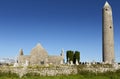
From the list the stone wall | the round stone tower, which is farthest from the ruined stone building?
the stone wall

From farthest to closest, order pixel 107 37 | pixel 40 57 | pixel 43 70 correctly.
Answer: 1. pixel 40 57
2. pixel 107 37
3. pixel 43 70

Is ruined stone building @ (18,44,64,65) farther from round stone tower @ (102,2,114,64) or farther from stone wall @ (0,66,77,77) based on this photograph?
stone wall @ (0,66,77,77)

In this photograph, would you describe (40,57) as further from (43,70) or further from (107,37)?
(43,70)

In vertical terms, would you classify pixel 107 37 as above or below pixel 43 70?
above

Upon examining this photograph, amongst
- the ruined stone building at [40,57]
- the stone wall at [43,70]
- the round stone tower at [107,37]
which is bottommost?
the stone wall at [43,70]

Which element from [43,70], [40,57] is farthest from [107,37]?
[43,70]

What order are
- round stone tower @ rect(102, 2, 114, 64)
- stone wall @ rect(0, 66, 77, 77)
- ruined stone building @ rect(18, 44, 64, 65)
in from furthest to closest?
ruined stone building @ rect(18, 44, 64, 65)
round stone tower @ rect(102, 2, 114, 64)
stone wall @ rect(0, 66, 77, 77)

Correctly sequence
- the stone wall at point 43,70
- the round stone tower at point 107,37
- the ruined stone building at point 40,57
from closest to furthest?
the stone wall at point 43,70, the round stone tower at point 107,37, the ruined stone building at point 40,57

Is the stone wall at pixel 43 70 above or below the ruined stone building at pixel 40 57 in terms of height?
below

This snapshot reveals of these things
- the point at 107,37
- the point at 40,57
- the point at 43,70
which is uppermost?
the point at 107,37

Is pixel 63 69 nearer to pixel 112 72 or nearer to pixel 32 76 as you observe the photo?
pixel 32 76

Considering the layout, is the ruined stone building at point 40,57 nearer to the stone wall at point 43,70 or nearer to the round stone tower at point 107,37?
the round stone tower at point 107,37

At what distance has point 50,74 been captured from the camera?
103 ft

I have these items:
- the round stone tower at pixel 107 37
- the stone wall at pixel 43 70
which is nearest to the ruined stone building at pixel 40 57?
the round stone tower at pixel 107 37
